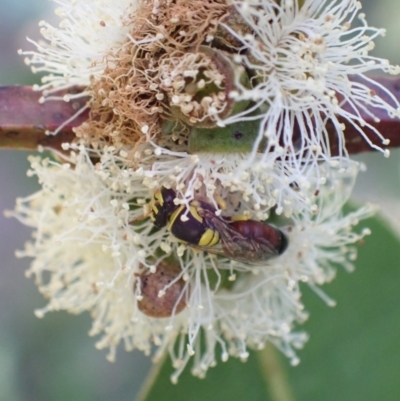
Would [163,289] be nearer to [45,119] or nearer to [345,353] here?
[45,119]

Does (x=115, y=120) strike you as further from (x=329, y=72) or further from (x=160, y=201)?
(x=329, y=72)

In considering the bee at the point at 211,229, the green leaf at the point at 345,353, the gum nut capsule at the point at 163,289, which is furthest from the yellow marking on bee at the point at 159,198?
the green leaf at the point at 345,353

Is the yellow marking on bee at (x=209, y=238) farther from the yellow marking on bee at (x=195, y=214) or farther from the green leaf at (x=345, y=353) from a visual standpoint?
the green leaf at (x=345, y=353)

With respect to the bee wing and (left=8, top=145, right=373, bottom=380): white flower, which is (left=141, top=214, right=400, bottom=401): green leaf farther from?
the bee wing

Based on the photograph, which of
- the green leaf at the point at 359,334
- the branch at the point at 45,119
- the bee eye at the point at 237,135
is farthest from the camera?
the green leaf at the point at 359,334

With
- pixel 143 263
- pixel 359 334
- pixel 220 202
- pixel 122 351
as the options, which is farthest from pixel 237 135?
pixel 122 351

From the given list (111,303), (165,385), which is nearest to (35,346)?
(165,385)

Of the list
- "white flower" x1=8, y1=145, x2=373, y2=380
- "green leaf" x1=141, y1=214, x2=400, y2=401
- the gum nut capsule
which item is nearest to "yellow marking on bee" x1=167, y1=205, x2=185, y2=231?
"white flower" x1=8, y1=145, x2=373, y2=380
